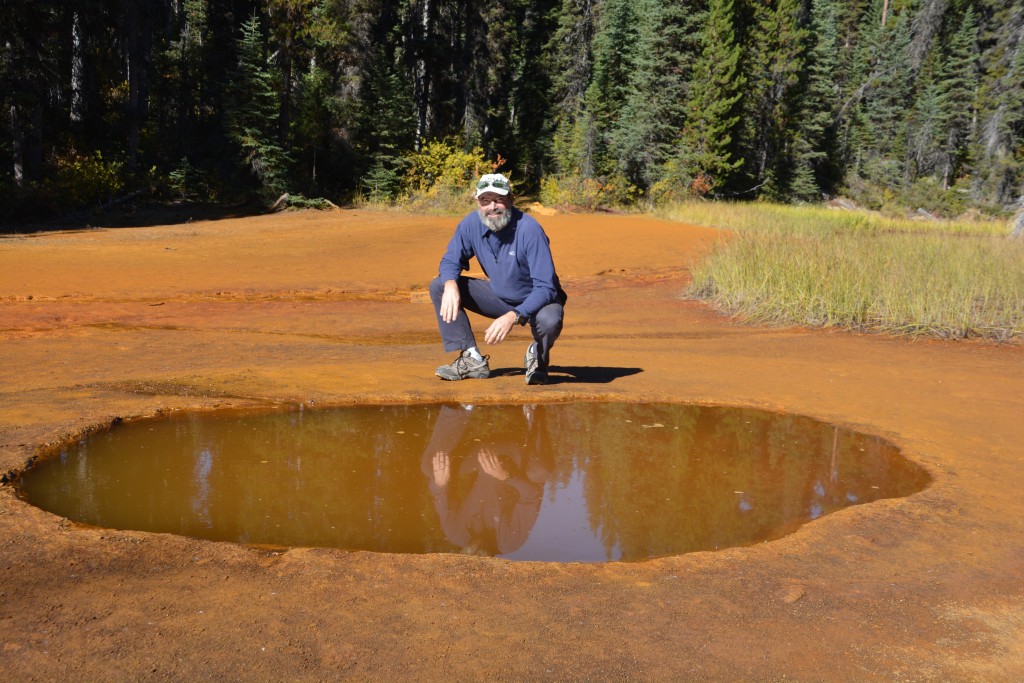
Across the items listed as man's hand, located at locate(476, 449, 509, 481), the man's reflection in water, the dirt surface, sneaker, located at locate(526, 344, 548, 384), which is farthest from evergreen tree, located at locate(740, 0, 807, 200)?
man's hand, located at locate(476, 449, 509, 481)

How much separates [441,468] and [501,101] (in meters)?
47.4

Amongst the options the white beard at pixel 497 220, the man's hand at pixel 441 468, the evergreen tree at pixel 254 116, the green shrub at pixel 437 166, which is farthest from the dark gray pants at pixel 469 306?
the green shrub at pixel 437 166

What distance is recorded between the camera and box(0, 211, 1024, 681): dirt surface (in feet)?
9.26

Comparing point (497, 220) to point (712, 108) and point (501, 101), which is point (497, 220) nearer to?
point (712, 108)

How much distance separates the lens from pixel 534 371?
22.4 ft

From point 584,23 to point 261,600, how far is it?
4774cm

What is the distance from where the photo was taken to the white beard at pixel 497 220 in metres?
6.32

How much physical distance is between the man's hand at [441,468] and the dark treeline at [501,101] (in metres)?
22.4

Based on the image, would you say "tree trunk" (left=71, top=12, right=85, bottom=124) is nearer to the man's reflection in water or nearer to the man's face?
the man's face

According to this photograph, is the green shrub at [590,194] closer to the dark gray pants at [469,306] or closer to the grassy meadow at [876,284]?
the grassy meadow at [876,284]

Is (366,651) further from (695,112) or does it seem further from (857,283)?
(695,112)

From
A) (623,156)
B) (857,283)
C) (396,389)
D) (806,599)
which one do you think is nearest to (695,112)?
(623,156)

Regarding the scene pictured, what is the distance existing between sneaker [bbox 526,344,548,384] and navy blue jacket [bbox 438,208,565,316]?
1.31ft

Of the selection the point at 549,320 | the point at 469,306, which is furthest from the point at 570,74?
the point at 549,320
